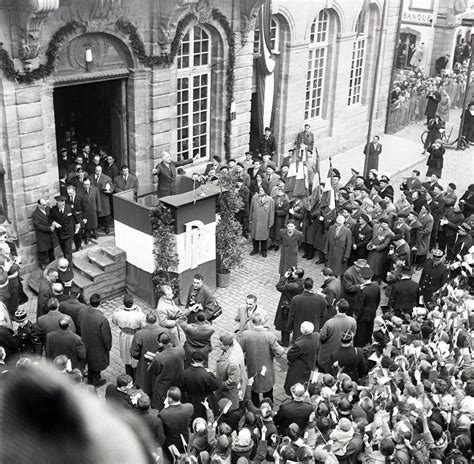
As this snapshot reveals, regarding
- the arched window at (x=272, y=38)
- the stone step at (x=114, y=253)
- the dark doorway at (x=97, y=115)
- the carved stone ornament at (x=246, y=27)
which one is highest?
the carved stone ornament at (x=246, y=27)

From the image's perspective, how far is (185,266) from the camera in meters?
12.9

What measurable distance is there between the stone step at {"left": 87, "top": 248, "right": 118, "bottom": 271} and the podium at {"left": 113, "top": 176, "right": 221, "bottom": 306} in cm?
32

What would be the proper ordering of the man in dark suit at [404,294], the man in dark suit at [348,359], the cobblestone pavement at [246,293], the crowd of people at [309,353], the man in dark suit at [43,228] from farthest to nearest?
the man in dark suit at [43,228]
the man in dark suit at [404,294]
the cobblestone pavement at [246,293]
the man in dark suit at [348,359]
the crowd of people at [309,353]

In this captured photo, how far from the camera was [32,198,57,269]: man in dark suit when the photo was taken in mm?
13484

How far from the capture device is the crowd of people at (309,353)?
7.19 metres

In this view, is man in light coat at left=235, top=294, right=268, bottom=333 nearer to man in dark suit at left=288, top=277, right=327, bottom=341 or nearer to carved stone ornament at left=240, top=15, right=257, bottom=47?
man in dark suit at left=288, top=277, right=327, bottom=341

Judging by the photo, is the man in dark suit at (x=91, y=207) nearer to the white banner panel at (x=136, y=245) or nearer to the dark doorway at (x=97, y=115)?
the white banner panel at (x=136, y=245)

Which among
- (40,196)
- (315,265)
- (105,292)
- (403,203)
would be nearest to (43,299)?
(105,292)

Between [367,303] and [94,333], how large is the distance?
439cm

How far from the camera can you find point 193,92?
17.4 m

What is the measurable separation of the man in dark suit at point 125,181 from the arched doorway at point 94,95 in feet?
2.46

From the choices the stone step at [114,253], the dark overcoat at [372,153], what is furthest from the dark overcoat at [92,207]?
the dark overcoat at [372,153]

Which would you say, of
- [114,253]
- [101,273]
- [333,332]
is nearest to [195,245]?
[114,253]

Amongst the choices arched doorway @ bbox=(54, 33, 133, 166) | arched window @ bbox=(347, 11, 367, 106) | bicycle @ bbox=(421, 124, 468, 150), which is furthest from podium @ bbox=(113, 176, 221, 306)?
bicycle @ bbox=(421, 124, 468, 150)
